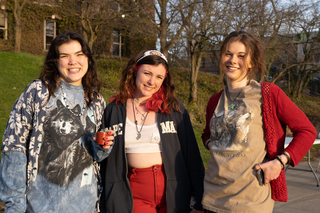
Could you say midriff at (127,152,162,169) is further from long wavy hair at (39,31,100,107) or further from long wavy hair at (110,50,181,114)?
long wavy hair at (39,31,100,107)

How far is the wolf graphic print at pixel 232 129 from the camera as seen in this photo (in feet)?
7.20

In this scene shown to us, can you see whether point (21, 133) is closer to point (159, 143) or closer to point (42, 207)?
point (42, 207)

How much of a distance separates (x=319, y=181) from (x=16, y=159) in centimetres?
566

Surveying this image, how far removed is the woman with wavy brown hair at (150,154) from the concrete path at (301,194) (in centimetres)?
233

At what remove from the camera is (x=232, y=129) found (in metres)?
2.23

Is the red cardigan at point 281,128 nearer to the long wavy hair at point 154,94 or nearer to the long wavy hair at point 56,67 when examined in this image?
the long wavy hair at point 154,94

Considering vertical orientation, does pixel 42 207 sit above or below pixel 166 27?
below

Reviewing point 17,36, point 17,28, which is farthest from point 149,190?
point 17,28

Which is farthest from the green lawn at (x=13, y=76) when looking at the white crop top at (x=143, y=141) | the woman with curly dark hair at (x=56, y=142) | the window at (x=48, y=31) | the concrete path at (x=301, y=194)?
the concrete path at (x=301, y=194)

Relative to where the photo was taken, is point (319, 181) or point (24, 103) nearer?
point (24, 103)

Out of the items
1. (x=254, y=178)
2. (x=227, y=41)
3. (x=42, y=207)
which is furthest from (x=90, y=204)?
(x=227, y=41)

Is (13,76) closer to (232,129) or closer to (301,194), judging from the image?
(301,194)

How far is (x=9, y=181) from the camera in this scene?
211 centimetres

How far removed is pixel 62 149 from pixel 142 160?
69 centimetres
